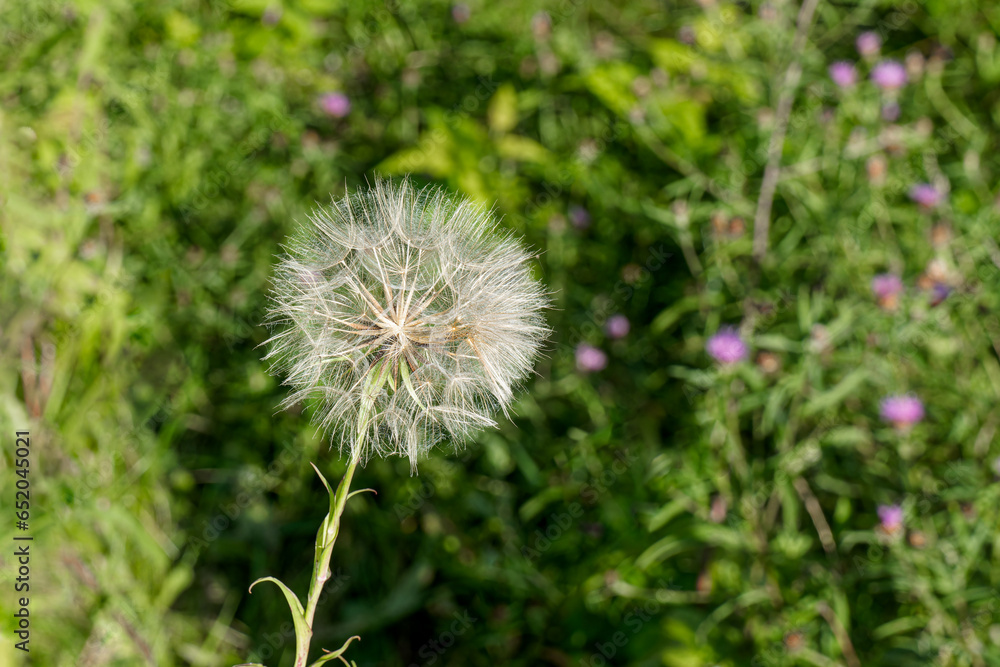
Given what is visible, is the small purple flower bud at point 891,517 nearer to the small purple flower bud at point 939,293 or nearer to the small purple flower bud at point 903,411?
the small purple flower bud at point 903,411

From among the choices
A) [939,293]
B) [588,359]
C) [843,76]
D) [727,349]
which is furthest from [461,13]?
[939,293]

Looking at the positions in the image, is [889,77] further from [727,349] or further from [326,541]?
[326,541]

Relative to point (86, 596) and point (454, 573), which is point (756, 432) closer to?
point (454, 573)

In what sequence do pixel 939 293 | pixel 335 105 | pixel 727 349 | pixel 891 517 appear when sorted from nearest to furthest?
1. pixel 891 517
2. pixel 727 349
3. pixel 939 293
4. pixel 335 105

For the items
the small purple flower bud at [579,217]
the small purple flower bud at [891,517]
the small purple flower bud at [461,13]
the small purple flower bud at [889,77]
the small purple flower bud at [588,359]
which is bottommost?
the small purple flower bud at [891,517]

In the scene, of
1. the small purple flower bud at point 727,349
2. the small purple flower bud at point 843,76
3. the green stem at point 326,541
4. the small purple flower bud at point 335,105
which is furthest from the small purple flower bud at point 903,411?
the small purple flower bud at point 335,105

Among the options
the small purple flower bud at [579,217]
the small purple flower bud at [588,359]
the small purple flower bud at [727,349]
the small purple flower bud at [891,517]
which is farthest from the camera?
the small purple flower bud at [579,217]

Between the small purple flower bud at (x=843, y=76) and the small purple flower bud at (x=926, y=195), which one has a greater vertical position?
the small purple flower bud at (x=843, y=76)
